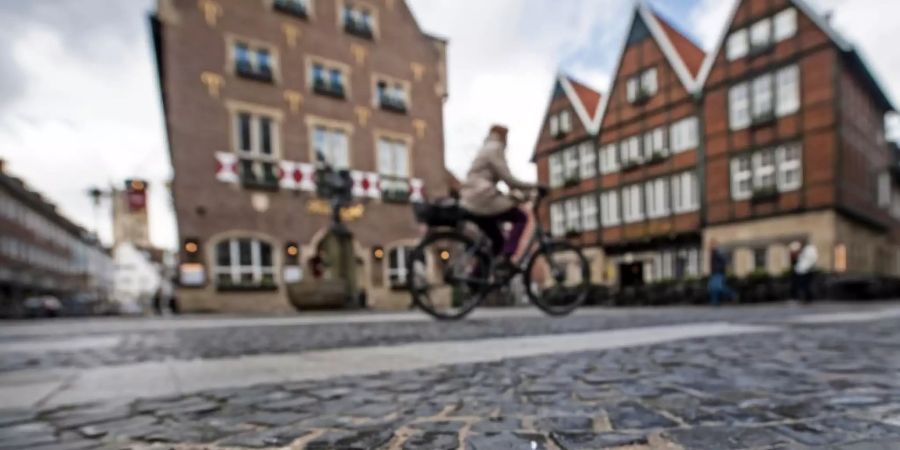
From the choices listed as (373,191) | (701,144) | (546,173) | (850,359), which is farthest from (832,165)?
(850,359)

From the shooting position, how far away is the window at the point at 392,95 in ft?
59.2

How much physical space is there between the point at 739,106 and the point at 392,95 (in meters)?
12.9

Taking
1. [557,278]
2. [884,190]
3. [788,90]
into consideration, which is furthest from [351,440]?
[884,190]

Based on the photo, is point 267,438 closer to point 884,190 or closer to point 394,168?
point 394,168

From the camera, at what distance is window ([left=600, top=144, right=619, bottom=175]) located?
22.3 metres

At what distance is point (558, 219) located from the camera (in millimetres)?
25000

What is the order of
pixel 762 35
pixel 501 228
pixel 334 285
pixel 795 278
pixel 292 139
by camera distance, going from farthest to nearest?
pixel 762 35 < pixel 292 139 < pixel 795 278 < pixel 334 285 < pixel 501 228

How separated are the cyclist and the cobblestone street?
2.71 m

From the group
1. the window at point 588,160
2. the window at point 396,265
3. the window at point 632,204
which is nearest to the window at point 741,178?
the window at point 632,204

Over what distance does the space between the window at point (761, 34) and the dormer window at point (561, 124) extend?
811cm

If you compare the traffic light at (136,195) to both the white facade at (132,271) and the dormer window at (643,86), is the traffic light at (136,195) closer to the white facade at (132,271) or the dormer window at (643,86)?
the dormer window at (643,86)

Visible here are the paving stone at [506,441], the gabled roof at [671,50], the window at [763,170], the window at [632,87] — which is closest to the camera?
the paving stone at [506,441]

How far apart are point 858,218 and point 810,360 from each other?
20.3 m

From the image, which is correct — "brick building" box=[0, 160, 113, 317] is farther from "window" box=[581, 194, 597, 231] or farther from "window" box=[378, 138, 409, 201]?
"window" box=[581, 194, 597, 231]
